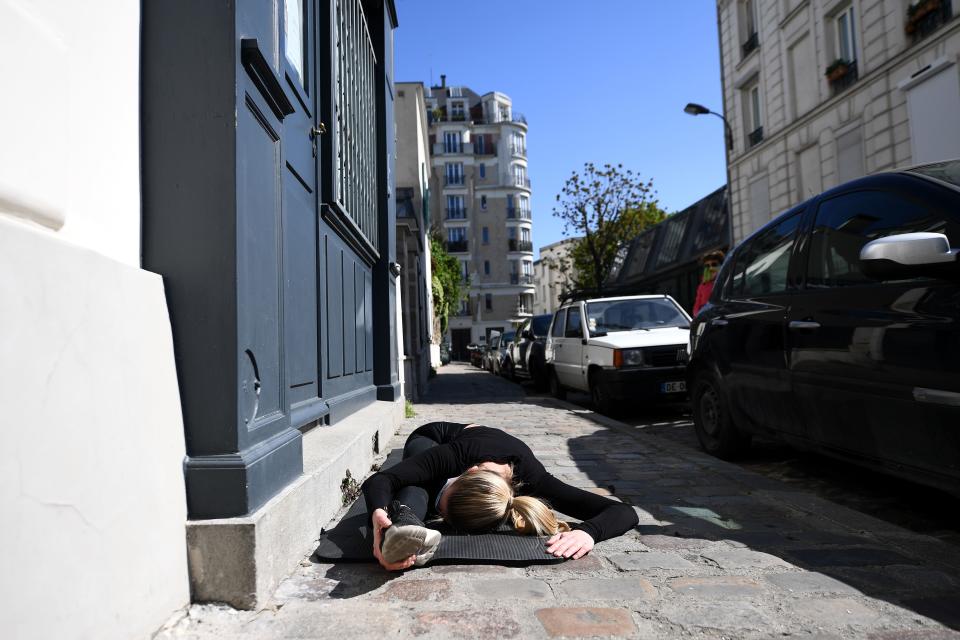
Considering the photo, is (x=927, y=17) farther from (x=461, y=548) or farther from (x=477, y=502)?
(x=461, y=548)

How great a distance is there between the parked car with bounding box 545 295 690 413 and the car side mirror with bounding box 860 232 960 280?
6028mm

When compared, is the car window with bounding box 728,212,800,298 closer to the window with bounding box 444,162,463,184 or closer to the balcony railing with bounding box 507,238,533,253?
the balcony railing with bounding box 507,238,533,253

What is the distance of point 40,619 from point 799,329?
13.5 ft

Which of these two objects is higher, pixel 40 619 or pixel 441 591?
pixel 40 619

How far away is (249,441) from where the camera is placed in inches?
106

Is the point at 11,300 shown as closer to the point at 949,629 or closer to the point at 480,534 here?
the point at 480,534

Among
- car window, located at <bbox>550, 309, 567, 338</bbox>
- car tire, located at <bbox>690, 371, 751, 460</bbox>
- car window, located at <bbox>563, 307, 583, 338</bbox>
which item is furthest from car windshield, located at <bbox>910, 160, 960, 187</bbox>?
car window, located at <bbox>550, 309, 567, 338</bbox>

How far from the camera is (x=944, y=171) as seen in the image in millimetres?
3705

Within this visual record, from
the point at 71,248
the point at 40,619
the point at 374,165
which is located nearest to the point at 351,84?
the point at 374,165

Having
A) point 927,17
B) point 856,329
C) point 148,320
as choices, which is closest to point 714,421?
point 856,329

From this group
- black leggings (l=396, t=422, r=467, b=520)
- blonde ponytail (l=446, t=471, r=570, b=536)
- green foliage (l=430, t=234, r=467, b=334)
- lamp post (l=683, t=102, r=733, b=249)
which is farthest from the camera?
green foliage (l=430, t=234, r=467, b=334)

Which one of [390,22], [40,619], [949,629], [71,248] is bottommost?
[949,629]

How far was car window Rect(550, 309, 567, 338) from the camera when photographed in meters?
11.8

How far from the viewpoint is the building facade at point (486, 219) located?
226ft
